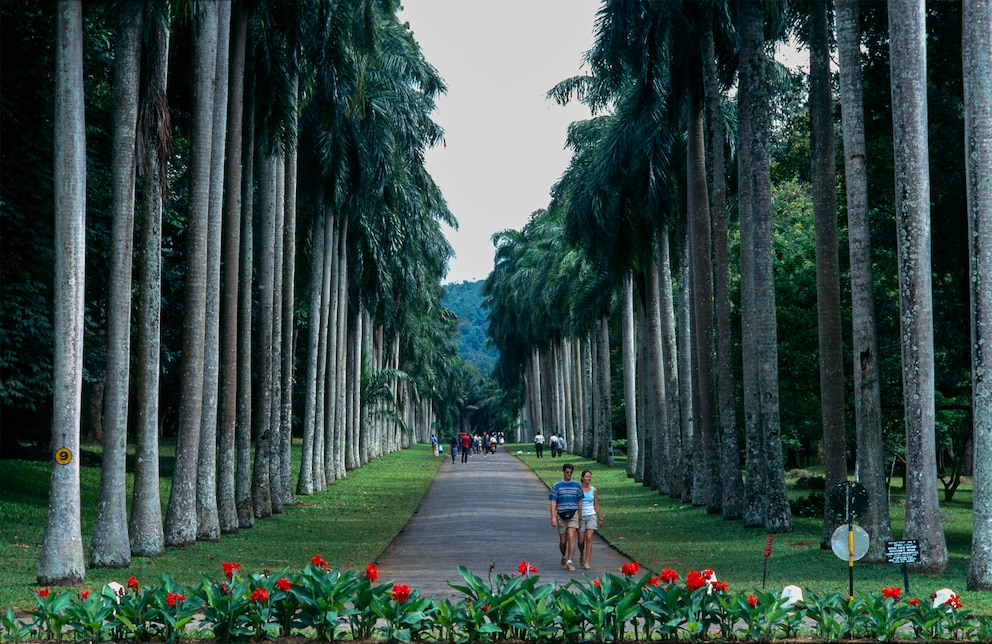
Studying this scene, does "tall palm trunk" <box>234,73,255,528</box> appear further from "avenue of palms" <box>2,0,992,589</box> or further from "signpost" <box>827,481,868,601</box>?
"signpost" <box>827,481,868,601</box>

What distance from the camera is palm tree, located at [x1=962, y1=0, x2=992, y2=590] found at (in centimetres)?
1526

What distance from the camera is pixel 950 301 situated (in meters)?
23.6

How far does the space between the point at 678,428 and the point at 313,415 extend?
10.5 m

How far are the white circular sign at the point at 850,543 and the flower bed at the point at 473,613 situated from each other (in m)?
1.52

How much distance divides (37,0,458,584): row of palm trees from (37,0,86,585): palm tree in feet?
0.08

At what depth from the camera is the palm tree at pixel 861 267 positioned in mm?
19156

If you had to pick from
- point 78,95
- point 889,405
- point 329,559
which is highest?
point 78,95

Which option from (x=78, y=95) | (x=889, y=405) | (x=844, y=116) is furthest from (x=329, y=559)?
(x=889, y=405)

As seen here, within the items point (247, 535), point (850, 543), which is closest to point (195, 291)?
point (247, 535)

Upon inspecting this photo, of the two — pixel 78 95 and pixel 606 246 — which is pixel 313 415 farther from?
pixel 78 95

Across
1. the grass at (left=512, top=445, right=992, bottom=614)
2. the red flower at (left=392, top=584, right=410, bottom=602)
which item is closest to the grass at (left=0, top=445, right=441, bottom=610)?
the red flower at (left=392, top=584, right=410, bottom=602)

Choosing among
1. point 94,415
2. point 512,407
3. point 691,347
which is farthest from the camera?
point 512,407

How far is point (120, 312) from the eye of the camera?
1766 cm

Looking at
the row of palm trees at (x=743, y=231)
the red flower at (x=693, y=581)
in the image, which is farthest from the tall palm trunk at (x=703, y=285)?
the red flower at (x=693, y=581)
